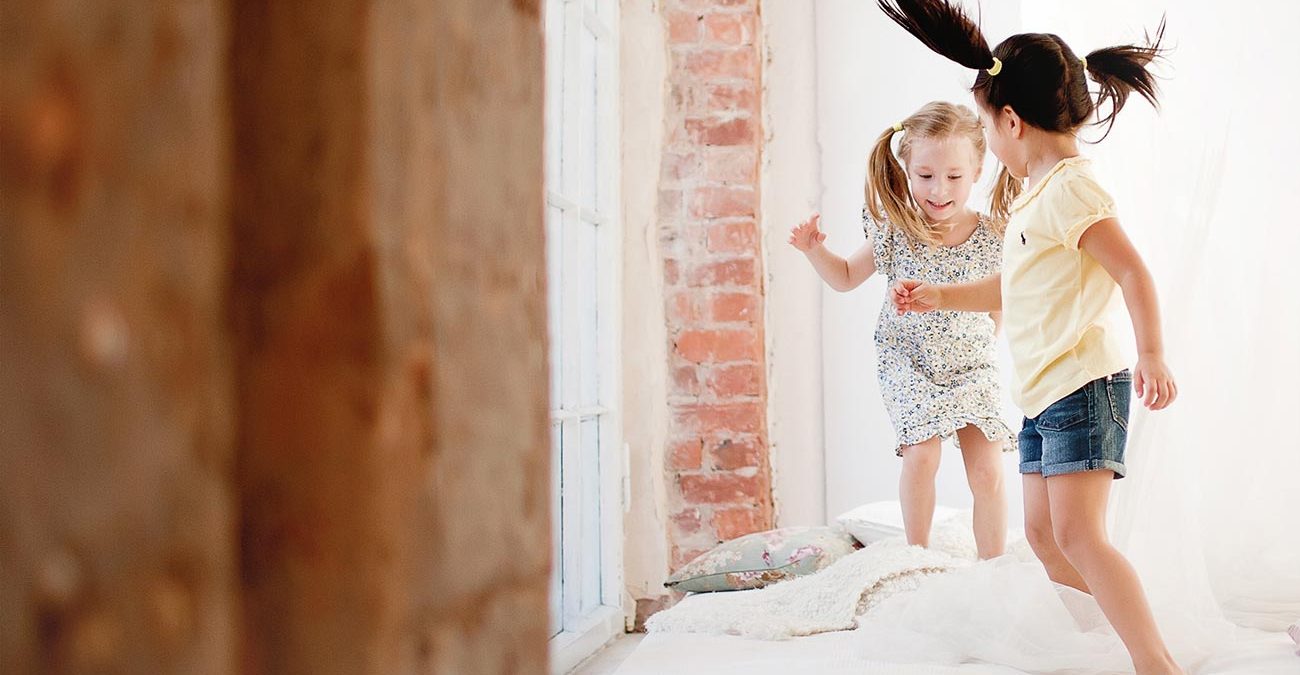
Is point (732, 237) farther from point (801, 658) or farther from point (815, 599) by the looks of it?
point (801, 658)

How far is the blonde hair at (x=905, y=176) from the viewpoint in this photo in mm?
2430

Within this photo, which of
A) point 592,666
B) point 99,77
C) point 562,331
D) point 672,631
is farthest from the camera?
point 562,331

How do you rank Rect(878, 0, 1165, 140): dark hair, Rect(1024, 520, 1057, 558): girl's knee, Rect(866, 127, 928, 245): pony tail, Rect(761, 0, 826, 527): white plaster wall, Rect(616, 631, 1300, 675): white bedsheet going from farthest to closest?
Rect(761, 0, 826, 527): white plaster wall
Rect(866, 127, 928, 245): pony tail
Rect(878, 0, 1165, 140): dark hair
Rect(1024, 520, 1057, 558): girl's knee
Rect(616, 631, 1300, 675): white bedsheet

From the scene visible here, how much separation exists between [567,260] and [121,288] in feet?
6.73

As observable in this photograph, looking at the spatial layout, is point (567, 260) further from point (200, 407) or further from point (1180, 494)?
point (200, 407)

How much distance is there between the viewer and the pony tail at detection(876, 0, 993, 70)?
→ 202cm

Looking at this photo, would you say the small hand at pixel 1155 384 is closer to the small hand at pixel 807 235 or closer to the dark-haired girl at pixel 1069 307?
the dark-haired girl at pixel 1069 307

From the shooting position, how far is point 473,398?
0.32m

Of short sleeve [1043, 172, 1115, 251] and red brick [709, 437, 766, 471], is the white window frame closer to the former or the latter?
red brick [709, 437, 766, 471]

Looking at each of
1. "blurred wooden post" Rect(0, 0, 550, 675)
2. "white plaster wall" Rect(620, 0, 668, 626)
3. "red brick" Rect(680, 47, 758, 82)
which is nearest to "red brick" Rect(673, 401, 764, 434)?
"white plaster wall" Rect(620, 0, 668, 626)

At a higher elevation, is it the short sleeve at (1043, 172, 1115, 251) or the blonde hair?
the blonde hair

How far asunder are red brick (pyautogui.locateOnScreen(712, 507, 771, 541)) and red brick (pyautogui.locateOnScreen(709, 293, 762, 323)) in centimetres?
49

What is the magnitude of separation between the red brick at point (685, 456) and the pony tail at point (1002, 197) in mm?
913

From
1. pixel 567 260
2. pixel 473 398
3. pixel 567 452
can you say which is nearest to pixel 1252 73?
pixel 567 260
